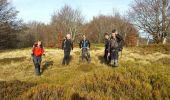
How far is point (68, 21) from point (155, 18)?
103 ft

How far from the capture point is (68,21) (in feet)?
240

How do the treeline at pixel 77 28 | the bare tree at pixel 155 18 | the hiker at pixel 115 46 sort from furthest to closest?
the treeline at pixel 77 28 < the bare tree at pixel 155 18 < the hiker at pixel 115 46

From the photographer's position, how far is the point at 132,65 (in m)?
10.9

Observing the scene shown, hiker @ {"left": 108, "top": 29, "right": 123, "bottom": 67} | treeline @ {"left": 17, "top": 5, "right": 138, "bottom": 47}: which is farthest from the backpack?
treeline @ {"left": 17, "top": 5, "right": 138, "bottom": 47}

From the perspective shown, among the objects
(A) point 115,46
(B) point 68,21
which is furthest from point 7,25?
(A) point 115,46

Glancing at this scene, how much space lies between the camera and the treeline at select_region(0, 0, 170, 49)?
44625 millimetres

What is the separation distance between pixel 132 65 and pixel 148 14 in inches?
1379

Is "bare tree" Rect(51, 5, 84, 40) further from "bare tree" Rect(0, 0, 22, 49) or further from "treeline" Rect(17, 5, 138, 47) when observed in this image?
"bare tree" Rect(0, 0, 22, 49)

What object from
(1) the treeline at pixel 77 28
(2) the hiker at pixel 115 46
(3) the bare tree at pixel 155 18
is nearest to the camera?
(2) the hiker at pixel 115 46

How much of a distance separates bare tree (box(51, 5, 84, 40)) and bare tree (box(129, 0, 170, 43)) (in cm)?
2816

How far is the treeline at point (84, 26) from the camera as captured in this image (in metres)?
44.6

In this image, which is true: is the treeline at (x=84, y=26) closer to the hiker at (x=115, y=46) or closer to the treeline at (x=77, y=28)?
the treeline at (x=77, y=28)

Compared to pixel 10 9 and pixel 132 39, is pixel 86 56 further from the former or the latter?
pixel 132 39

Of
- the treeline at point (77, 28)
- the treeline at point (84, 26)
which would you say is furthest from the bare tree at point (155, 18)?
the treeline at point (77, 28)
